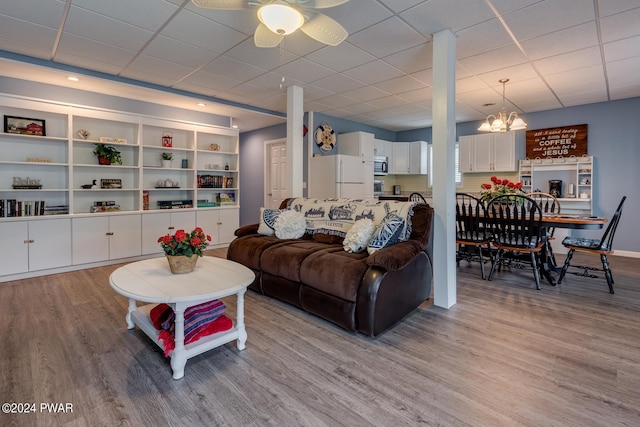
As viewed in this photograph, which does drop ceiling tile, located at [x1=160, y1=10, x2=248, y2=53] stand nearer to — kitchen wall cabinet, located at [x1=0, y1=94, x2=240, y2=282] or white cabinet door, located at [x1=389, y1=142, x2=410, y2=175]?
kitchen wall cabinet, located at [x1=0, y1=94, x2=240, y2=282]

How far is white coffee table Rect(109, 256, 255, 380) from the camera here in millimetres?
1872

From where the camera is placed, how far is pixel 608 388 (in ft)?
5.88

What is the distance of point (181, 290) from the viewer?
1943mm

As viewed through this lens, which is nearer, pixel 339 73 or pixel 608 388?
pixel 608 388

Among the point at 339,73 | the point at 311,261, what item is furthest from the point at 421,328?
the point at 339,73

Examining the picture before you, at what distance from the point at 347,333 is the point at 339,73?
10.0 feet

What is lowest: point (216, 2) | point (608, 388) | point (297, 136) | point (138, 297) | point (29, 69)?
point (608, 388)

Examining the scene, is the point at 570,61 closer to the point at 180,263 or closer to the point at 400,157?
the point at 400,157

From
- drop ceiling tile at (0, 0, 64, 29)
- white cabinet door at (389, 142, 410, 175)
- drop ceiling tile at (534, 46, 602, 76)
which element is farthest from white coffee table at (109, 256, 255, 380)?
white cabinet door at (389, 142, 410, 175)

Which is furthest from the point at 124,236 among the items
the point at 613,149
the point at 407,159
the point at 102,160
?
the point at 613,149

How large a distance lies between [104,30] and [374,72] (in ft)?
9.18

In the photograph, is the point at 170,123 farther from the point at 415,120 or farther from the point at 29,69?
the point at 415,120

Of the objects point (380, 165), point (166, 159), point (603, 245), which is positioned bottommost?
point (603, 245)

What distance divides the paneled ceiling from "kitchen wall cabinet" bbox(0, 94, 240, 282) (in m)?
0.53
